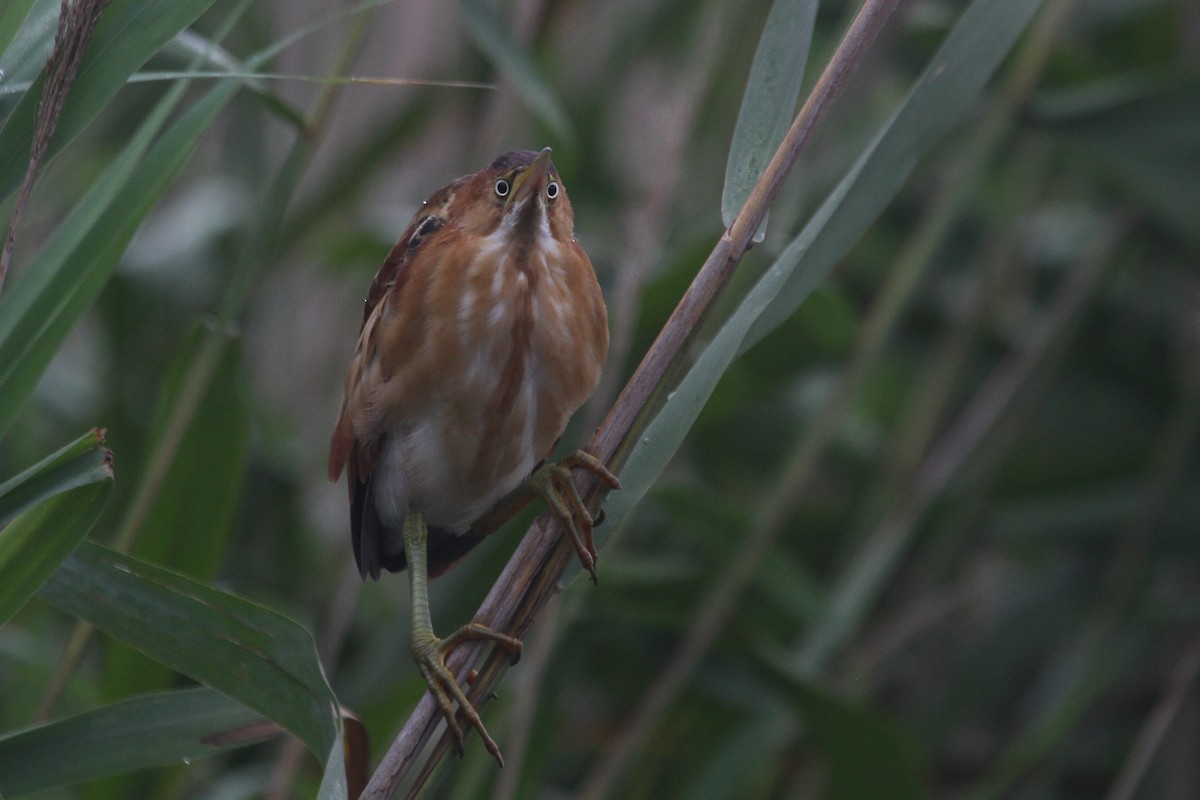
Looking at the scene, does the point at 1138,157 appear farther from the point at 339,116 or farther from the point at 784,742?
the point at 339,116

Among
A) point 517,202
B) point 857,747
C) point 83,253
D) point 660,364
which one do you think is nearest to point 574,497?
point 660,364

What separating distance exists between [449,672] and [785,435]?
52.1 inches

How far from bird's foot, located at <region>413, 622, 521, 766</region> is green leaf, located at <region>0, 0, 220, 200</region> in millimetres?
455

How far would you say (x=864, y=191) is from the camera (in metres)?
1.00

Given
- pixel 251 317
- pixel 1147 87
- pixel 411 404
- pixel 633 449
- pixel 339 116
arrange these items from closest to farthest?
pixel 633 449, pixel 411 404, pixel 1147 87, pixel 251 317, pixel 339 116

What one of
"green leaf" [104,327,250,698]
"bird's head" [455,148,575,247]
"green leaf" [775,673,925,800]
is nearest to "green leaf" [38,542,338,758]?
"bird's head" [455,148,575,247]

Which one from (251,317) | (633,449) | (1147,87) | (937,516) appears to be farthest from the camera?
(251,317)

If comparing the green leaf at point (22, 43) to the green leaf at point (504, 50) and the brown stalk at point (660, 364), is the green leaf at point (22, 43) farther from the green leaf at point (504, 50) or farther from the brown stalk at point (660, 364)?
the green leaf at point (504, 50)

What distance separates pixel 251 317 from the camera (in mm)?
2340

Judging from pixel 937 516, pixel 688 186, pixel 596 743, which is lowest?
pixel 596 743

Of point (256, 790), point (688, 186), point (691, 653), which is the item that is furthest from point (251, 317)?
point (691, 653)

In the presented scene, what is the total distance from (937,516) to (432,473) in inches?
40.1

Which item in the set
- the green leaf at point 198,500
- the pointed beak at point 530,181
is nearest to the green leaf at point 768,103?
the pointed beak at point 530,181

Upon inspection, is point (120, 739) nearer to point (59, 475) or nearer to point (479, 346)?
point (59, 475)
